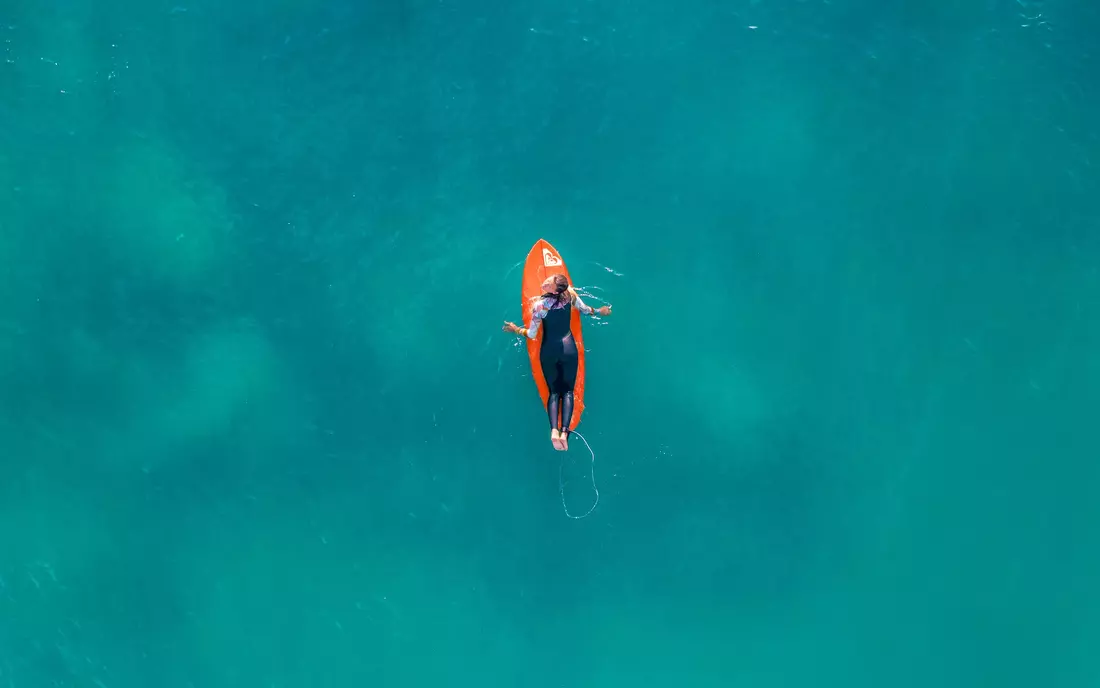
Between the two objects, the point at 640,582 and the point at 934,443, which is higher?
the point at 934,443

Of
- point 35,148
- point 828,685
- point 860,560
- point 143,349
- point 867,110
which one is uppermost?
point 867,110

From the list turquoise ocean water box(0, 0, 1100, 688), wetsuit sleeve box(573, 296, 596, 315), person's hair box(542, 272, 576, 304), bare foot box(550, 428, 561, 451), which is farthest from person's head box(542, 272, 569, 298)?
bare foot box(550, 428, 561, 451)

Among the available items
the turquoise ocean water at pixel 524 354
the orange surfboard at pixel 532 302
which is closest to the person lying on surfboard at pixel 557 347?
the orange surfboard at pixel 532 302

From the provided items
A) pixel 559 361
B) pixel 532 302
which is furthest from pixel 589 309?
pixel 532 302

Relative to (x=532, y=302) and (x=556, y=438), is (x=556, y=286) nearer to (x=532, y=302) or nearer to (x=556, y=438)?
(x=532, y=302)

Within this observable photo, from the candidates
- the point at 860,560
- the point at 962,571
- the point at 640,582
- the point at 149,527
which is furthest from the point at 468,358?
the point at 962,571

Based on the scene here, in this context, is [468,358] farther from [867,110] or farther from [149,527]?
[867,110]

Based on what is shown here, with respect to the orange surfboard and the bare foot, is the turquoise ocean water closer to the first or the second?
the orange surfboard
